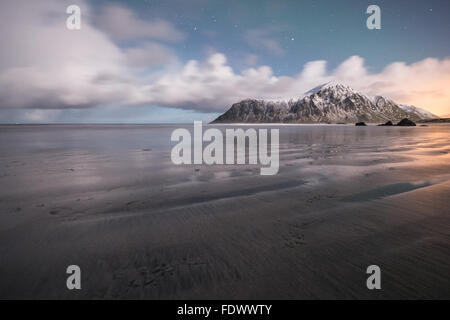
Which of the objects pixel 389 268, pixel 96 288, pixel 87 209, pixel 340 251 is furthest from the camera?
pixel 87 209

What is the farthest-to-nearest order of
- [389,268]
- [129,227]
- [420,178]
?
[420,178] → [129,227] → [389,268]

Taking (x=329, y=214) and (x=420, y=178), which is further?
(x=420, y=178)

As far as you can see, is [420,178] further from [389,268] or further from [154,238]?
[154,238]

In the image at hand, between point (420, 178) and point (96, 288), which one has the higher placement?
point (420, 178)

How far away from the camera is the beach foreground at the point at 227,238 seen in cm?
310

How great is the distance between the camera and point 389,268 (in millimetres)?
3424

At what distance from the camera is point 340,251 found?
389 cm

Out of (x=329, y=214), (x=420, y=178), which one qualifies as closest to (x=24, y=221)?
(x=329, y=214)

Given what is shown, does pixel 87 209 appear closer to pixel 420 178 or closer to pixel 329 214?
pixel 329 214

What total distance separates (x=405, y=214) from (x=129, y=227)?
6653mm

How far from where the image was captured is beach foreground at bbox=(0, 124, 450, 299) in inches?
122

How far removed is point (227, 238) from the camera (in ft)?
14.6

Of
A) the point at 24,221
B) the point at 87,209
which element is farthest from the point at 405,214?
the point at 24,221
